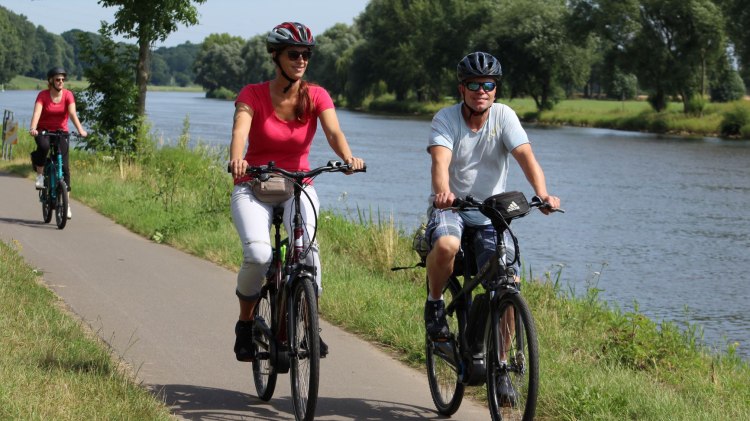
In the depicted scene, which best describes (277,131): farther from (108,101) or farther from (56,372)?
(108,101)

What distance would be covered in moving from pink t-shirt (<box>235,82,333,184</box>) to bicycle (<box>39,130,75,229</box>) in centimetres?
761

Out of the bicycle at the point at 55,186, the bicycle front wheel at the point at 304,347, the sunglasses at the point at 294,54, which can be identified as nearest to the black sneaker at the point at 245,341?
the bicycle front wheel at the point at 304,347

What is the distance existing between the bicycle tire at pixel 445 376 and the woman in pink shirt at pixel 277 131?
26.9 inches

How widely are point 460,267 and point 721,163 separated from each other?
32.5m

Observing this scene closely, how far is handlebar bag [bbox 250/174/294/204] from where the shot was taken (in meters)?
5.57

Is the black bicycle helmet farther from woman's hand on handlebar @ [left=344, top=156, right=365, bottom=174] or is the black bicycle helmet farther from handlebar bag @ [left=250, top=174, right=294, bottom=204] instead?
woman's hand on handlebar @ [left=344, top=156, right=365, bottom=174]

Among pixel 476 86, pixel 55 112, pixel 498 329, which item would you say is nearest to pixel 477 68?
pixel 476 86

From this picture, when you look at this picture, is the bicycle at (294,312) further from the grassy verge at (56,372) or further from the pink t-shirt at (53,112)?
the pink t-shirt at (53,112)

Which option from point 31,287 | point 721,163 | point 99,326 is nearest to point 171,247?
point 31,287

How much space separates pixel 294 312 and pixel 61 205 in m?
8.23

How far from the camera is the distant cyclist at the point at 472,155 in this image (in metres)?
5.38

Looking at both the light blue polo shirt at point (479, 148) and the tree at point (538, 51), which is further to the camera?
the tree at point (538, 51)

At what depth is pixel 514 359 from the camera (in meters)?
4.89

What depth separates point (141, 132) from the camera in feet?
68.8
